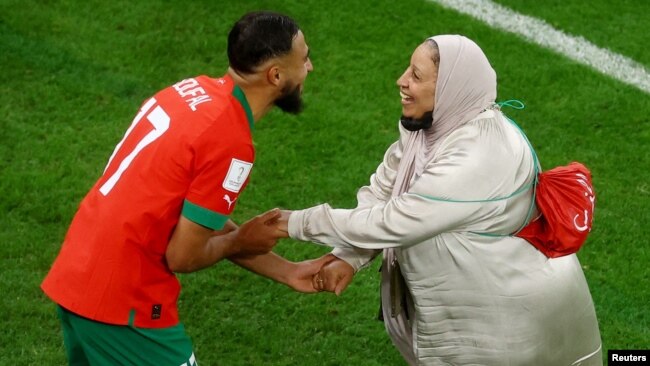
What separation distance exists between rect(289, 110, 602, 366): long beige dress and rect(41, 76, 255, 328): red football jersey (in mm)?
546

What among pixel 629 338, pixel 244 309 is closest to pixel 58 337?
pixel 244 309

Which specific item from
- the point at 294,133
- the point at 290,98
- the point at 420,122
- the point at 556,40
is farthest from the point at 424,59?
the point at 556,40

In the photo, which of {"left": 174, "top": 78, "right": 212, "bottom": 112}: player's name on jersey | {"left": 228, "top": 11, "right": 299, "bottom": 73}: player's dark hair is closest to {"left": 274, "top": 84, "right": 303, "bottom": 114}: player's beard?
{"left": 228, "top": 11, "right": 299, "bottom": 73}: player's dark hair

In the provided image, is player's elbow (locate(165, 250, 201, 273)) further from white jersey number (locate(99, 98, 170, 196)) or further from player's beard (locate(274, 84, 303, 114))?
player's beard (locate(274, 84, 303, 114))

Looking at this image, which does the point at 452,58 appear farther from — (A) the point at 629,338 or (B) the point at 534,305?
(A) the point at 629,338

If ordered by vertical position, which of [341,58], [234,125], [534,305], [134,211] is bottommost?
[341,58]

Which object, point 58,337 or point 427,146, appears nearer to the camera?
point 427,146

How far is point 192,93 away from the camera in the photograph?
4.14m

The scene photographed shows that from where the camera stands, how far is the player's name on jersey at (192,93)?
161 inches

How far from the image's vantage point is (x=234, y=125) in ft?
13.2

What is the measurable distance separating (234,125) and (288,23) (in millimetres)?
457

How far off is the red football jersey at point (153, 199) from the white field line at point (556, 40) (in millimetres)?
4557

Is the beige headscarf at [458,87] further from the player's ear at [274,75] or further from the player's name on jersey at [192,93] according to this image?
the player's name on jersey at [192,93]

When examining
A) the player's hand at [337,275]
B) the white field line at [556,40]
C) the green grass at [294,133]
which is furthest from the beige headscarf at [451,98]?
the white field line at [556,40]
